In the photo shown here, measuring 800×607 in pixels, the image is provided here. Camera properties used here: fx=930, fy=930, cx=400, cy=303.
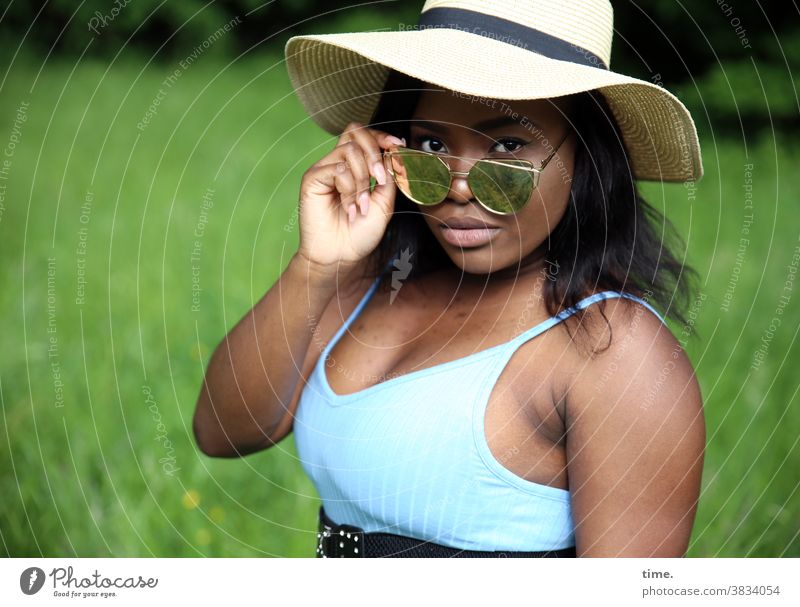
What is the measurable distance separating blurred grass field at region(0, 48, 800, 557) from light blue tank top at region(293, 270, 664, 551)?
75 cm

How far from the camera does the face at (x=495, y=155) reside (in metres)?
0.97

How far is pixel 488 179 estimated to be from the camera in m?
0.96

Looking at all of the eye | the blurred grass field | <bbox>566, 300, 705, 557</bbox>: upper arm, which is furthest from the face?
the blurred grass field

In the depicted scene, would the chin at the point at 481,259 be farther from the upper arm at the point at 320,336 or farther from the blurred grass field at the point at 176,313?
the blurred grass field at the point at 176,313

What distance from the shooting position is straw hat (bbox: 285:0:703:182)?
3.12 feet

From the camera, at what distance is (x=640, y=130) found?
3.55 feet

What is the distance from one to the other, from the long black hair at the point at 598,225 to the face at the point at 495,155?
2cm

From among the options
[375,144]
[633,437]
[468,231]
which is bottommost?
[633,437]

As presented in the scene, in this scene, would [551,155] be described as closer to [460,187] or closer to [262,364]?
[460,187]

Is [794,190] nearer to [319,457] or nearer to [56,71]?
[319,457]

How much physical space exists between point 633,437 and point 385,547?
32 centimetres

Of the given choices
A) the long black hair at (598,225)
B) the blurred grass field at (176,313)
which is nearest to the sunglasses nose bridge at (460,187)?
the long black hair at (598,225)

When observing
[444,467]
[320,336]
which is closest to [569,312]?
[444,467]
